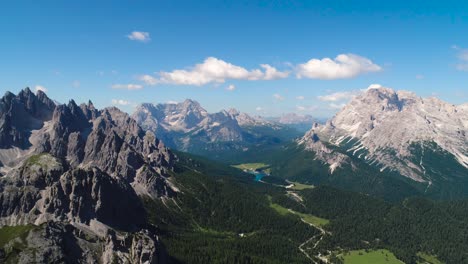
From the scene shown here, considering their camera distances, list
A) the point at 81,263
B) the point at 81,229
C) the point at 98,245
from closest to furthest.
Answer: the point at 81,263, the point at 98,245, the point at 81,229

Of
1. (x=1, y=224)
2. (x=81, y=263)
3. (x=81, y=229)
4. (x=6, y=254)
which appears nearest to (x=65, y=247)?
(x=81, y=263)

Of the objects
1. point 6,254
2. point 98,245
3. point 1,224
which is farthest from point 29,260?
point 1,224

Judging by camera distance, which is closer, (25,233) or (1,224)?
(25,233)

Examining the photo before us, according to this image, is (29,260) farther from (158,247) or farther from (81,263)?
(158,247)

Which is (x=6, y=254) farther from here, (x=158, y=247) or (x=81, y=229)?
(x=158, y=247)

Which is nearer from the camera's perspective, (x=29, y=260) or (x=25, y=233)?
(x=29, y=260)

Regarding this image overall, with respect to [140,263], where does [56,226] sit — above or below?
above

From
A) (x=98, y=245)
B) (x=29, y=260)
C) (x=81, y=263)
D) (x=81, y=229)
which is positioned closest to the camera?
(x=29, y=260)

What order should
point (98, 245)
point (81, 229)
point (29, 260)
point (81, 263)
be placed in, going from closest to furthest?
point (29, 260), point (81, 263), point (98, 245), point (81, 229)

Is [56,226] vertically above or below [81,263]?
above
